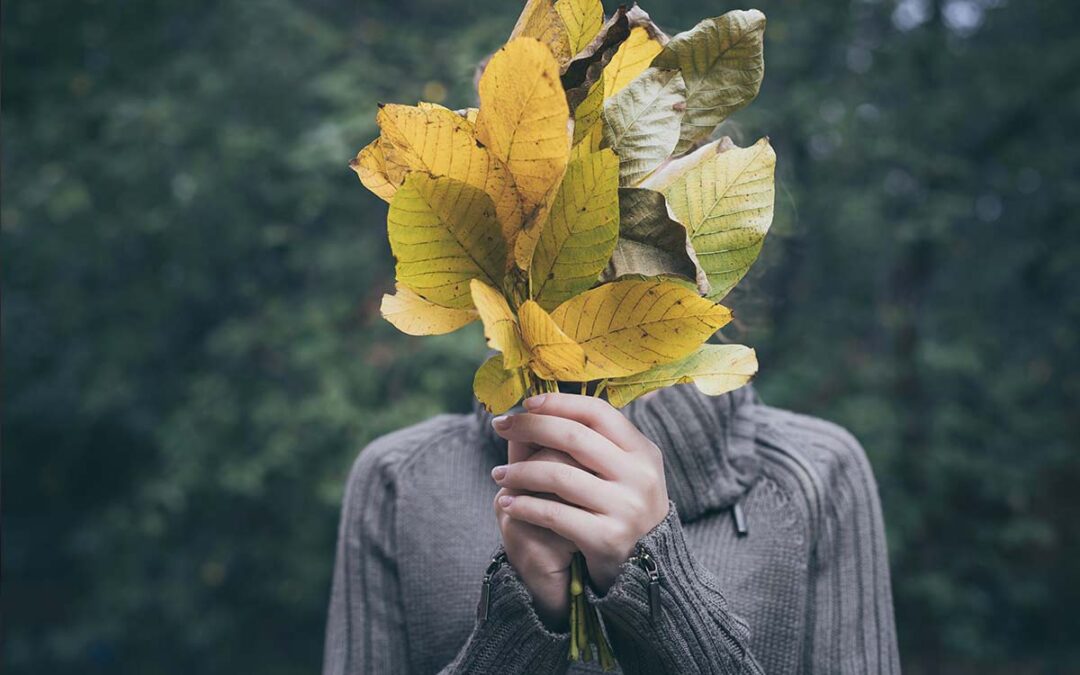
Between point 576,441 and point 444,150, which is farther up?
point 444,150

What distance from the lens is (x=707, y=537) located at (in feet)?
3.30

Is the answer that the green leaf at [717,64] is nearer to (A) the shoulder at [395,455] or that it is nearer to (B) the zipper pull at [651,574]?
(B) the zipper pull at [651,574]

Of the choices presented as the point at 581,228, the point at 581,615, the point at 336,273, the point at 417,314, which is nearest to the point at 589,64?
the point at 581,228

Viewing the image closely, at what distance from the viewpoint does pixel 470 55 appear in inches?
90.1

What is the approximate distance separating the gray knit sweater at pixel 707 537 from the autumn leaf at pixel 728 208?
0.34 metres

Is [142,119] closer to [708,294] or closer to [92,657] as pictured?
[92,657]

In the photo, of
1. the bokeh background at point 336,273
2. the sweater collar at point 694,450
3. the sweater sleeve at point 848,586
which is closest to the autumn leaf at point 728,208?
the sweater collar at point 694,450

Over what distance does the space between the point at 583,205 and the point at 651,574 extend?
312 millimetres

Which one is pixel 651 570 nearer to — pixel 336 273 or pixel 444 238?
pixel 444 238

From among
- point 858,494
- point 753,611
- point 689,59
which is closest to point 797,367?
point 858,494

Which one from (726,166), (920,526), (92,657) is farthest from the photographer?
(92,657)

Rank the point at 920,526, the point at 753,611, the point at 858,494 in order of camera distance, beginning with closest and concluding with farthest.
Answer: the point at 753,611
the point at 858,494
the point at 920,526

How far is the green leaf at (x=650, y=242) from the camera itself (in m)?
0.66

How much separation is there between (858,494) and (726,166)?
550 millimetres
